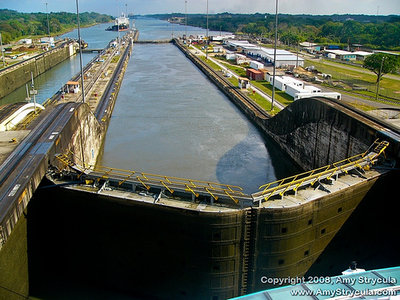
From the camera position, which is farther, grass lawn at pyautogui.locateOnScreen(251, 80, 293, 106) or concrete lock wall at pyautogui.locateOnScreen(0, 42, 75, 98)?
concrete lock wall at pyautogui.locateOnScreen(0, 42, 75, 98)

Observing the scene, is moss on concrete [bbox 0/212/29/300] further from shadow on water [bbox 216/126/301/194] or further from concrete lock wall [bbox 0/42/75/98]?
concrete lock wall [bbox 0/42/75/98]

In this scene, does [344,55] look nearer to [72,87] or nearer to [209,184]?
[72,87]

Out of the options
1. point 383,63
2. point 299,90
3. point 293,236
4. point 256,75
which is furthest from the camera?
point 256,75

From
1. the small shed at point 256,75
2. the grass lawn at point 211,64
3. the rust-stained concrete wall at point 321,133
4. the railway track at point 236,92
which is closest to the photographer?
the rust-stained concrete wall at point 321,133

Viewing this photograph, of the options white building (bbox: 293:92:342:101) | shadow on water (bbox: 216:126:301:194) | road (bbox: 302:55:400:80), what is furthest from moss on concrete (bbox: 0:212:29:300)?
road (bbox: 302:55:400:80)

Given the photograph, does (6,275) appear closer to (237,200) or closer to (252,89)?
(237,200)

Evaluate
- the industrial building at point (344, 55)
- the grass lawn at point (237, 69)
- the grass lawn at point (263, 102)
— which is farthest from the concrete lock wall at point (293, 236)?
the industrial building at point (344, 55)

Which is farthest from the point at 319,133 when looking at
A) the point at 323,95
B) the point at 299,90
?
the point at 299,90

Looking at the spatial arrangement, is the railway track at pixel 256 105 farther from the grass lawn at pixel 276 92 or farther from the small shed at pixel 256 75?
the small shed at pixel 256 75
